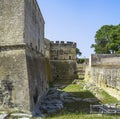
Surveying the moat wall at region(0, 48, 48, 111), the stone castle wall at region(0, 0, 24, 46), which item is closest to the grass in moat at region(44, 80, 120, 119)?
the moat wall at region(0, 48, 48, 111)

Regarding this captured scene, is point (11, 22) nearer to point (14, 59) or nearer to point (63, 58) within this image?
point (14, 59)

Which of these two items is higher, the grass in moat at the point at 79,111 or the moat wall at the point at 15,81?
the moat wall at the point at 15,81

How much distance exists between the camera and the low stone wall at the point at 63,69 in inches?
1624

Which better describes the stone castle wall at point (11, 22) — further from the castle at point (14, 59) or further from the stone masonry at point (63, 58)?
the stone masonry at point (63, 58)

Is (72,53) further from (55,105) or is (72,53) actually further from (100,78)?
(55,105)

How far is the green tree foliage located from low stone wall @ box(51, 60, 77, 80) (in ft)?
34.6

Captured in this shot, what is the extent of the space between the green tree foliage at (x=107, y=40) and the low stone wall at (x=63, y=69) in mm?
10534

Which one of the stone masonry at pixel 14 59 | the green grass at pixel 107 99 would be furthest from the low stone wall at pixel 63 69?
the stone masonry at pixel 14 59

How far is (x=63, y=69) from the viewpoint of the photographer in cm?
4131

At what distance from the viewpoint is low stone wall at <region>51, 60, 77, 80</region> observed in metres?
41.2

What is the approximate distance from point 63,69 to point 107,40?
52.8 feet

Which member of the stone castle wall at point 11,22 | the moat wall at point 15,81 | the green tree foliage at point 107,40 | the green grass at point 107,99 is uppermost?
the green tree foliage at point 107,40

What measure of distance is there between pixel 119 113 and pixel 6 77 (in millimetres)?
6146

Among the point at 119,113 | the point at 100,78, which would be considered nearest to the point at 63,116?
the point at 119,113
